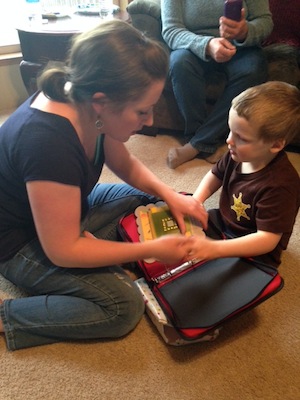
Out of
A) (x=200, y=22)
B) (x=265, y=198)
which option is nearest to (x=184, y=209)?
(x=265, y=198)

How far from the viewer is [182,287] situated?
1.00m

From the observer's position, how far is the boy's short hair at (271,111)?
0.96 meters

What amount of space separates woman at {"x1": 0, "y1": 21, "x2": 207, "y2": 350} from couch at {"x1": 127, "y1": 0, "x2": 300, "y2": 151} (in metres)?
0.82

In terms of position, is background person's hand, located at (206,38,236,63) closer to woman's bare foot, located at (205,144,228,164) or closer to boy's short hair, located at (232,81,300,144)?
woman's bare foot, located at (205,144,228,164)

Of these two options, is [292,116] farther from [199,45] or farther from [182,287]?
[199,45]

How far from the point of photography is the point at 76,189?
2.61 ft

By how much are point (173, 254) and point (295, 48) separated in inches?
59.8

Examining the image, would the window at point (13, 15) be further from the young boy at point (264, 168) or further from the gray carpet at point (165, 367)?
the gray carpet at point (165, 367)

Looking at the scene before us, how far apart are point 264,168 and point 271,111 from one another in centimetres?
16

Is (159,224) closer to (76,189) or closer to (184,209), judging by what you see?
(184,209)

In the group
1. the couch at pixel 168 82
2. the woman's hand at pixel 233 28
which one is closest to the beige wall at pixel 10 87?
the couch at pixel 168 82

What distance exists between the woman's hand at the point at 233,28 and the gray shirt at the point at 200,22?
3 centimetres

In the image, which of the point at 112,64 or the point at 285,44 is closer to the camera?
the point at 112,64

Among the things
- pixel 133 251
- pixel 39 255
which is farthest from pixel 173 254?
pixel 39 255
